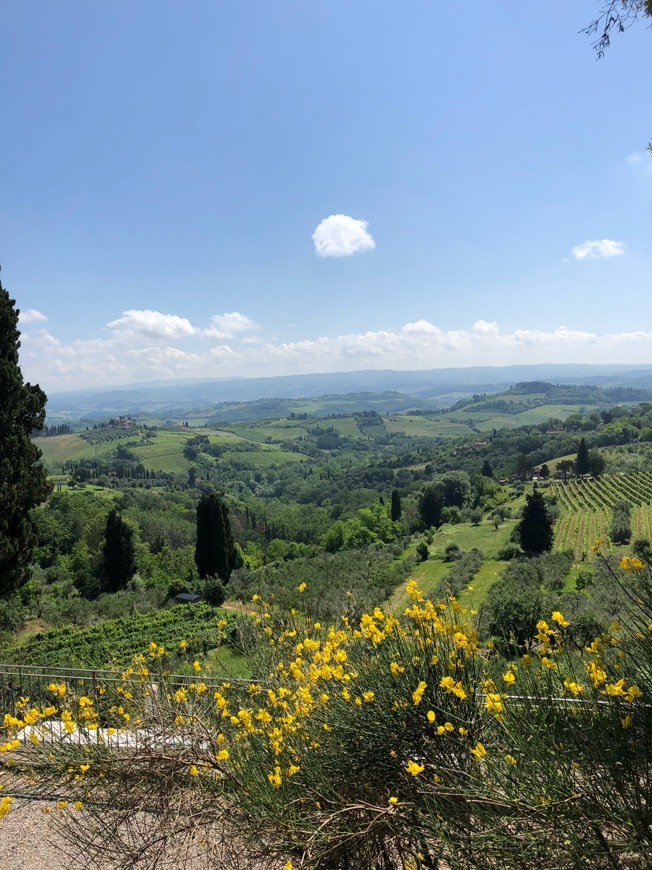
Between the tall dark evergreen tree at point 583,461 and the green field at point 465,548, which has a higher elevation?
the tall dark evergreen tree at point 583,461

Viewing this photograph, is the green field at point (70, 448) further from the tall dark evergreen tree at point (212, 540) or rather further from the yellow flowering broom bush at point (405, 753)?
the yellow flowering broom bush at point (405, 753)

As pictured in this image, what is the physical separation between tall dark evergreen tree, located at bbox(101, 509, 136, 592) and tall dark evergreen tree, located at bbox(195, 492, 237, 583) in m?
6.10

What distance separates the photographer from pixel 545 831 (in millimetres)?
1922

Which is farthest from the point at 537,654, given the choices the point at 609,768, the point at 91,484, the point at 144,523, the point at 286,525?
the point at 91,484

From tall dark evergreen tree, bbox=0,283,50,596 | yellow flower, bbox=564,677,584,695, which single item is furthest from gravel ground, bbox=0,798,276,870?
tall dark evergreen tree, bbox=0,283,50,596

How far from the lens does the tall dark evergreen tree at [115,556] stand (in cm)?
3547

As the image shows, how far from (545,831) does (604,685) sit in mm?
692

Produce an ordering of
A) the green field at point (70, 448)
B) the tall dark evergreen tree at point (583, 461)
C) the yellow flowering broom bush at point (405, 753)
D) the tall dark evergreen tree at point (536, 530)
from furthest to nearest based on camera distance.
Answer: the green field at point (70, 448) → the tall dark evergreen tree at point (583, 461) → the tall dark evergreen tree at point (536, 530) → the yellow flowering broom bush at point (405, 753)

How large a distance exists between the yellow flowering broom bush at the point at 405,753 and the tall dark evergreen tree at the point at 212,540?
3076 centimetres

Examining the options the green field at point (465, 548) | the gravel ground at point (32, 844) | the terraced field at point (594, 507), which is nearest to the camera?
the gravel ground at point (32, 844)

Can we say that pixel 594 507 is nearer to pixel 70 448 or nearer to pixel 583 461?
pixel 583 461

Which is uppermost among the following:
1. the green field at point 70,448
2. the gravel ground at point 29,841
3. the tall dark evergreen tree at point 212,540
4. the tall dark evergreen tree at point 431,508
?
the gravel ground at point 29,841

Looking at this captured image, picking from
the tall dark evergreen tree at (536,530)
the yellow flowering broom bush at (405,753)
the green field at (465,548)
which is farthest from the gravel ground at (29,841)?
the tall dark evergreen tree at (536,530)

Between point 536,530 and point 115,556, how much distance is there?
34396 mm
